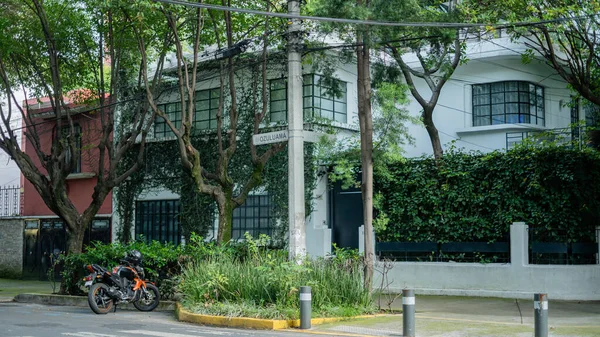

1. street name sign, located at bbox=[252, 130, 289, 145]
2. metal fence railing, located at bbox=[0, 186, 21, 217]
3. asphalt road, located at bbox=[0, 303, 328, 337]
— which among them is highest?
street name sign, located at bbox=[252, 130, 289, 145]

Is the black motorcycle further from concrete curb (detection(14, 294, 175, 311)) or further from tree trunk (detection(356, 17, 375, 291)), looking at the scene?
tree trunk (detection(356, 17, 375, 291))

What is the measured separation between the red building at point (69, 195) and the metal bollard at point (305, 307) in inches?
644

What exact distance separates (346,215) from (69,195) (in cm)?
1219

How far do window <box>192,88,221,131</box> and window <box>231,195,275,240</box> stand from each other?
9.95 feet

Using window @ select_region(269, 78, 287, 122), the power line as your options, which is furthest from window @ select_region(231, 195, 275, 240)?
the power line

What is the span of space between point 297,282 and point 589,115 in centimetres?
1770

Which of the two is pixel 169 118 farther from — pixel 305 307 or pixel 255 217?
pixel 305 307

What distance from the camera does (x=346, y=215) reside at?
22656 mm

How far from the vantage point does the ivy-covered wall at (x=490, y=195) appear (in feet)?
58.4

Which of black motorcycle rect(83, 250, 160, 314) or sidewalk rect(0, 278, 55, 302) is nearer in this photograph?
black motorcycle rect(83, 250, 160, 314)

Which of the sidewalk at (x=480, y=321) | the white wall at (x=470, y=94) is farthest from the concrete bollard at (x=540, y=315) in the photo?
the white wall at (x=470, y=94)

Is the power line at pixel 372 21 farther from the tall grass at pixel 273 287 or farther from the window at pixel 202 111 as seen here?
the window at pixel 202 111

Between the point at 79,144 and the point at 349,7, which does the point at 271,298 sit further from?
the point at 79,144

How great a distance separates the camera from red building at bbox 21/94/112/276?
2778cm
